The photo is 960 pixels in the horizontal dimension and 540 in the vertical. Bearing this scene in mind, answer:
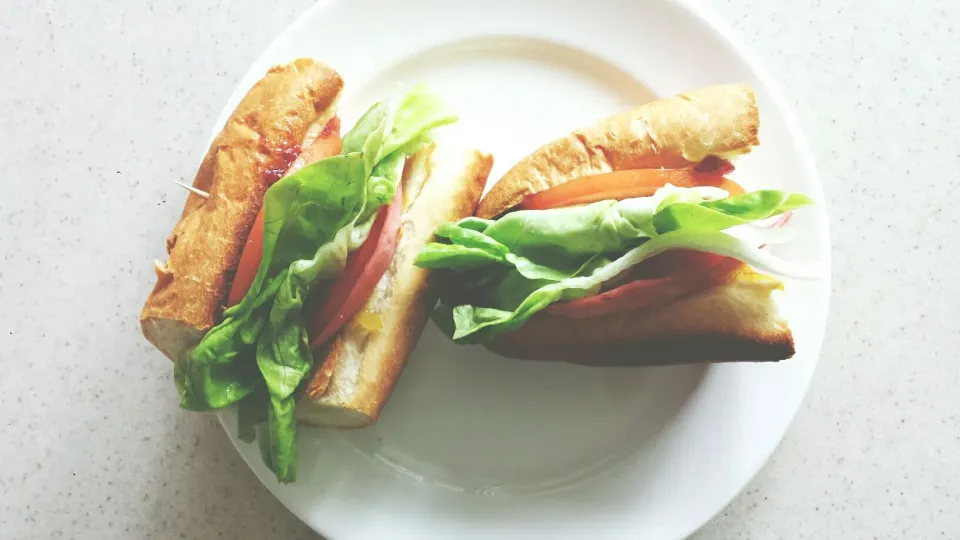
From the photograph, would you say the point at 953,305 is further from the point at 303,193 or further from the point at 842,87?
the point at 303,193

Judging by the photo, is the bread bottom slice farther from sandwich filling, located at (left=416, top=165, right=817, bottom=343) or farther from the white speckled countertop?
the white speckled countertop

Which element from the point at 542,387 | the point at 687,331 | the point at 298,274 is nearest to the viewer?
the point at 298,274

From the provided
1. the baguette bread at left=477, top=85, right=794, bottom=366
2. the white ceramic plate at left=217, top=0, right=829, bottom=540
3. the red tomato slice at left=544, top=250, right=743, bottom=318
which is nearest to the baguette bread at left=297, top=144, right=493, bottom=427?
the baguette bread at left=477, top=85, right=794, bottom=366

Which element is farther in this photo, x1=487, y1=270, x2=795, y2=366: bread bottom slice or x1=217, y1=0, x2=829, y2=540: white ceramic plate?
x1=217, y1=0, x2=829, y2=540: white ceramic plate

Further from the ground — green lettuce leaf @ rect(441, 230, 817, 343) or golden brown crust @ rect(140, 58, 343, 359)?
golden brown crust @ rect(140, 58, 343, 359)

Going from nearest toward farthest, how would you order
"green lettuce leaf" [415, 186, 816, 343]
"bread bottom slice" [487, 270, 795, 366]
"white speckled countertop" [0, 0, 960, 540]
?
"green lettuce leaf" [415, 186, 816, 343], "bread bottom slice" [487, 270, 795, 366], "white speckled countertop" [0, 0, 960, 540]

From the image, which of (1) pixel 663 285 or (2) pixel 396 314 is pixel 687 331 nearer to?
(1) pixel 663 285

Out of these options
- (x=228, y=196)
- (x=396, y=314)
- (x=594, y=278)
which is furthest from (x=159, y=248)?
(x=594, y=278)
